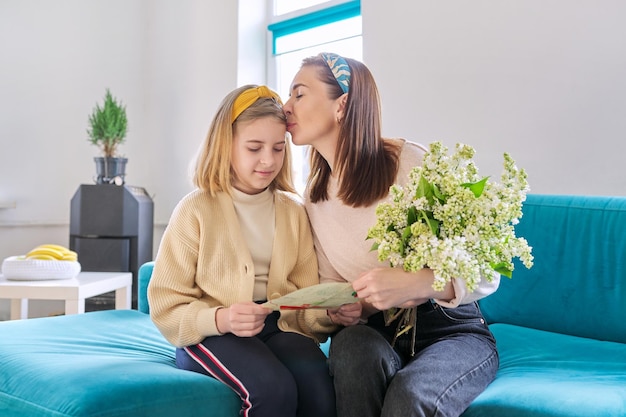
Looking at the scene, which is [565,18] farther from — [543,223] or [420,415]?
[420,415]

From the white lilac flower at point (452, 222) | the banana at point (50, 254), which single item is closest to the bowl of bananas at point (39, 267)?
the banana at point (50, 254)

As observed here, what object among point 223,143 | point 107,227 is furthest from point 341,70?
point 107,227

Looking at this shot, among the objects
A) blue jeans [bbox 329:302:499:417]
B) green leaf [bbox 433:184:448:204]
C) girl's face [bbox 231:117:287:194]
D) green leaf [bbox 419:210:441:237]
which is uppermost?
girl's face [bbox 231:117:287:194]

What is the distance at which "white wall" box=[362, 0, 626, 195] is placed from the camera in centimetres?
226

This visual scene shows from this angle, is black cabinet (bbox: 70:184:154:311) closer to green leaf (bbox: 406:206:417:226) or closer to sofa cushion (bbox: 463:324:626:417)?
sofa cushion (bbox: 463:324:626:417)

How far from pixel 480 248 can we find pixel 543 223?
823mm

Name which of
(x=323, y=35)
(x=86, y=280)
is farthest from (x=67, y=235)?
(x=323, y=35)

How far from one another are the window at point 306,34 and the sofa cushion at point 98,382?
5.49 feet

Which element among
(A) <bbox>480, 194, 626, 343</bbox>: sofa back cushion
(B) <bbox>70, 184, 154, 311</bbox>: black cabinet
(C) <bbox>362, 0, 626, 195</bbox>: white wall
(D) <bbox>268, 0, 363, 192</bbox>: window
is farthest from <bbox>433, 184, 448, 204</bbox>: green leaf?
(B) <bbox>70, 184, 154, 311</bbox>: black cabinet

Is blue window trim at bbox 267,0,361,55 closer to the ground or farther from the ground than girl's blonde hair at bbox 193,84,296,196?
farther from the ground

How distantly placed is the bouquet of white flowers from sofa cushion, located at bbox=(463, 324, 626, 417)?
25cm

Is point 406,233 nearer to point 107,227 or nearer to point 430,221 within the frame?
point 430,221

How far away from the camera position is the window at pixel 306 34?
135 inches

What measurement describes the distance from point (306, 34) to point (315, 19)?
12 centimetres
